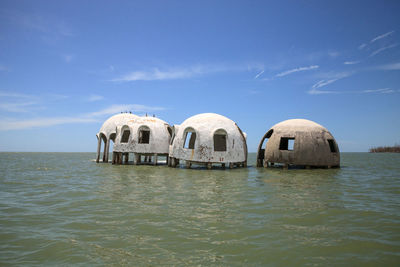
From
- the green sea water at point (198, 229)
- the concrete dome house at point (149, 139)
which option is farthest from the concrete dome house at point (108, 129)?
the green sea water at point (198, 229)

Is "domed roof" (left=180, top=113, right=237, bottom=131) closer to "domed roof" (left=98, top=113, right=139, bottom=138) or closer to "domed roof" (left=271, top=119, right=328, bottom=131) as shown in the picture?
"domed roof" (left=271, top=119, right=328, bottom=131)

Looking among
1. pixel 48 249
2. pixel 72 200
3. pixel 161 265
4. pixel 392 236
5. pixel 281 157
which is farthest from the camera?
pixel 281 157

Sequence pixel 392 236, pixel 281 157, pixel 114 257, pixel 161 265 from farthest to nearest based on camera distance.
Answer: pixel 281 157 → pixel 392 236 → pixel 114 257 → pixel 161 265

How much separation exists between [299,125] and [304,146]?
1.67 meters

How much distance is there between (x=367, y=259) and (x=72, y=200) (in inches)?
291

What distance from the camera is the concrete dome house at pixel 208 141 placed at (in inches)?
731

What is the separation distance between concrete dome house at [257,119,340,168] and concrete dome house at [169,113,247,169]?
2525mm

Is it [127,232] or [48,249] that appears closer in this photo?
[48,249]

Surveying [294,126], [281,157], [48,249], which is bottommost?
[48,249]

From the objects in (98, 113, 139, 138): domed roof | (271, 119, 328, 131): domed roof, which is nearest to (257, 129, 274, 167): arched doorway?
(271, 119, 328, 131): domed roof

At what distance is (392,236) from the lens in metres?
4.89

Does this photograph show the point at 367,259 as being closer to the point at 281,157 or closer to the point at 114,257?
the point at 114,257

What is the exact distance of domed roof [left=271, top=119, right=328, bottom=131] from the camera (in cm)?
1903

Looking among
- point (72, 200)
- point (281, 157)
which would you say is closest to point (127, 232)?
point (72, 200)
